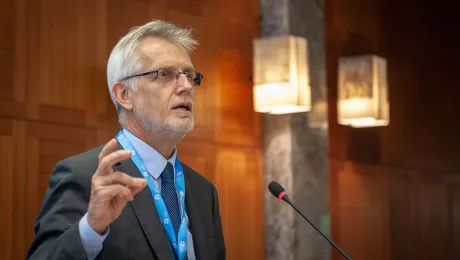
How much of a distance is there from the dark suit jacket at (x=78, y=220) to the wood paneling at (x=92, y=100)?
1.17 m

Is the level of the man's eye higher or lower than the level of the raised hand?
higher

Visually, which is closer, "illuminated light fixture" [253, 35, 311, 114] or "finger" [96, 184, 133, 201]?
"finger" [96, 184, 133, 201]

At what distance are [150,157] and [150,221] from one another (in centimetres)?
25

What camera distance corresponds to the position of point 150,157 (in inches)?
99.5

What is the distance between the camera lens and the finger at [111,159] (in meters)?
1.93

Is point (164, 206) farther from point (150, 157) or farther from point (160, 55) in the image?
point (160, 55)

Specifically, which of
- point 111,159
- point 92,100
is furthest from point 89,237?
point 92,100

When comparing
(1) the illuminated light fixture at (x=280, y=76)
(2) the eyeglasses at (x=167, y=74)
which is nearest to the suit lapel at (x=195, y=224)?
(2) the eyeglasses at (x=167, y=74)

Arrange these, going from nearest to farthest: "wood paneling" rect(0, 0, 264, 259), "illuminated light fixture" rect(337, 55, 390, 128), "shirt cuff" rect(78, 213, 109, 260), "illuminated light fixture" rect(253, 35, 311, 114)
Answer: "shirt cuff" rect(78, 213, 109, 260), "wood paneling" rect(0, 0, 264, 259), "illuminated light fixture" rect(253, 35, 311, 114), "illuminated light fixture" rect(337, 55, 390, 128)

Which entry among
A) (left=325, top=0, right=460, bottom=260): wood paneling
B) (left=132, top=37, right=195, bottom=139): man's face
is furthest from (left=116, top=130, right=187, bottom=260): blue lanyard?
(left=325, top=0, right=460, bottom=260): wood paneling

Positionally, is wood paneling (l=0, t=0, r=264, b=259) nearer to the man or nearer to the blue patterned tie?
the man

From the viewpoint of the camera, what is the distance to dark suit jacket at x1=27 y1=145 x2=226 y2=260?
2156 millimetres

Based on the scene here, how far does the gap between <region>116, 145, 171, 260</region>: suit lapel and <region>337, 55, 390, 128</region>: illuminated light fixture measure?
141 inches

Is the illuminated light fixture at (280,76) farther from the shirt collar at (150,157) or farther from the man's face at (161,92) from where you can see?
the shirt collar at (150,157)
